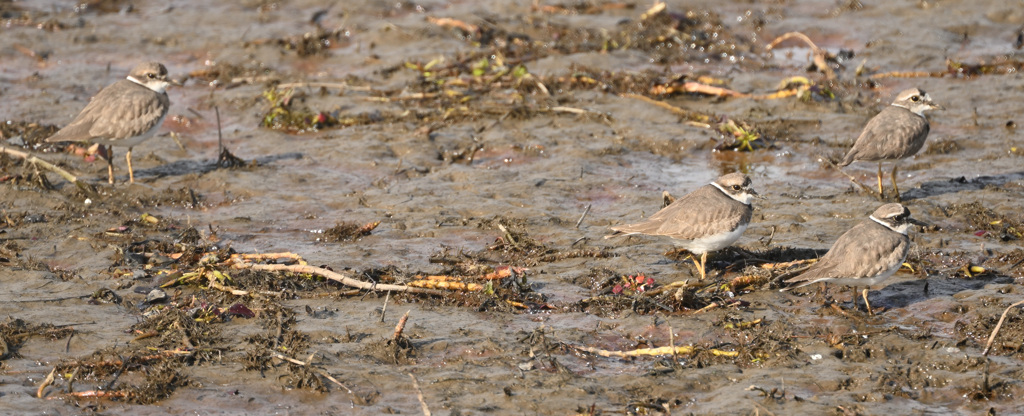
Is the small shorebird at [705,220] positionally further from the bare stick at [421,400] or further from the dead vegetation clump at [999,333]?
the bare stick at [421,400]

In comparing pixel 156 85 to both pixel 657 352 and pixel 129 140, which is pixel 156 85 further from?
pixel 657 352

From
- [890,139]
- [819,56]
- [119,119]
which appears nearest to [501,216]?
[890,139]

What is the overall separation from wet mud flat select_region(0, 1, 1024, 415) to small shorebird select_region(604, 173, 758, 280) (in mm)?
361

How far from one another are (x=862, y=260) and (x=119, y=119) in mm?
8722

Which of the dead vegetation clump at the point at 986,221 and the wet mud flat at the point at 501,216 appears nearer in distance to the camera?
the wet mud flat at the point at 501,216

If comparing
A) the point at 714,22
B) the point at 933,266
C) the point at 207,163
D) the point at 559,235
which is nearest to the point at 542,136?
the point at 559,235

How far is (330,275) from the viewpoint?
870cm

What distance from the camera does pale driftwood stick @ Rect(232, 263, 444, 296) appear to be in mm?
8570

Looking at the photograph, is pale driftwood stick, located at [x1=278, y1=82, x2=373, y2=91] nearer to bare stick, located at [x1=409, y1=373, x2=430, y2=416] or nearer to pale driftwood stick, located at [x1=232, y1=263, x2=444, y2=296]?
pale driftwood stick, located at [x1=232, y1=263, x2=444, y2=296]

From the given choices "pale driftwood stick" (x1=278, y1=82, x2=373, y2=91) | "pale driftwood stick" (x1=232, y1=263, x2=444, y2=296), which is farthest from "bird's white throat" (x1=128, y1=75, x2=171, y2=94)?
"pale driftwood stick" (x1=232, y1=263, x2=444, y2=296)

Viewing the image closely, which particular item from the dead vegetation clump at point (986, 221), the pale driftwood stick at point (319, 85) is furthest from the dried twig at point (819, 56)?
the pale driftwood stick at point (319, 85)

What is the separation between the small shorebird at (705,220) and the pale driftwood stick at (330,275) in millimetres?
2040

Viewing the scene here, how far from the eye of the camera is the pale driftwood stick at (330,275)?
8.57 metres

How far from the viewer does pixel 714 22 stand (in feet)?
60.2
